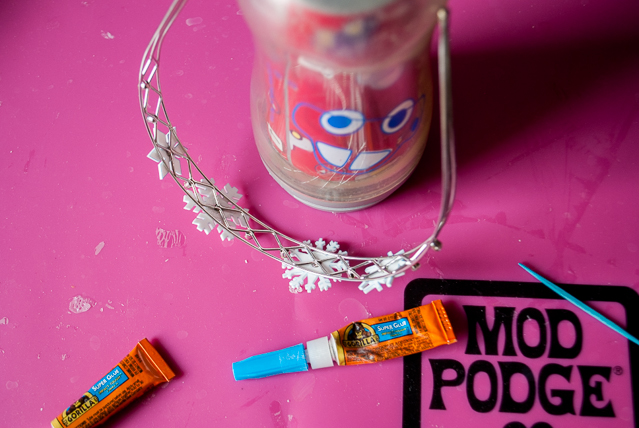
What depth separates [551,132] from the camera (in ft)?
1.74

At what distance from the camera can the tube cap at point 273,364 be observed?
0.47 meters

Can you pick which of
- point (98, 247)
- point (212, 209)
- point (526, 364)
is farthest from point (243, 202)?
point (526, 364)

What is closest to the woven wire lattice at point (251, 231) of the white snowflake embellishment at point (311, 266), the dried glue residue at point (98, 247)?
the white snowflake embellishment at point (311, 266)

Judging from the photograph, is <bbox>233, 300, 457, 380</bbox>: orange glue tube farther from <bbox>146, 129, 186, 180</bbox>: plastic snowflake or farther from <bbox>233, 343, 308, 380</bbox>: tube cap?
<bbox>146, 129, 186, 180</bbox>: plastic snowflake

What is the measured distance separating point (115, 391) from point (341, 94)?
35 cm

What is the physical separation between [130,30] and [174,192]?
0.68ft

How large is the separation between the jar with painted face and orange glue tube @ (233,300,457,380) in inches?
4.7

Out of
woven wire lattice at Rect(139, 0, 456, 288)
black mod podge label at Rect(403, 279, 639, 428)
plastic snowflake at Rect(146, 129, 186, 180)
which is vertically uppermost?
plastic snowflake at Rect(146, 129, 186, 180)

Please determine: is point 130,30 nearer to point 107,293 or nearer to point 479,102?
point 107,293

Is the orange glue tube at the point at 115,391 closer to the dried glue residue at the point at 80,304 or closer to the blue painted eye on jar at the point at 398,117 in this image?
the dried glue residue at the point at 80,304

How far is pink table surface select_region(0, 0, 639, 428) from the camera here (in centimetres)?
49

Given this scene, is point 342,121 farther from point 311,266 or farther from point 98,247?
point 98,247

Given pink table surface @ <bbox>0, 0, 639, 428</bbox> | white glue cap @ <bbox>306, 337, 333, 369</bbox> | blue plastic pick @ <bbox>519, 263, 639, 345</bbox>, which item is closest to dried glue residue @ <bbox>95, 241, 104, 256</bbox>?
pink table surface @ <bbox>0, 0, 639, 428</bbox>

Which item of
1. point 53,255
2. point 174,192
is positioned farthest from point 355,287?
point 53,255
